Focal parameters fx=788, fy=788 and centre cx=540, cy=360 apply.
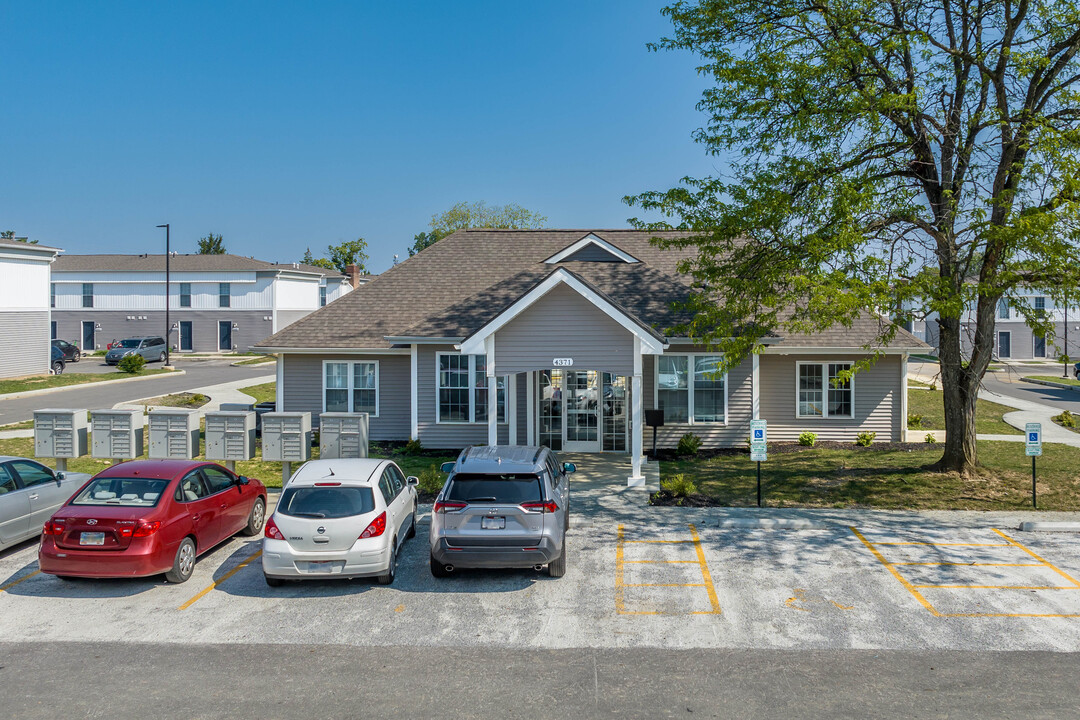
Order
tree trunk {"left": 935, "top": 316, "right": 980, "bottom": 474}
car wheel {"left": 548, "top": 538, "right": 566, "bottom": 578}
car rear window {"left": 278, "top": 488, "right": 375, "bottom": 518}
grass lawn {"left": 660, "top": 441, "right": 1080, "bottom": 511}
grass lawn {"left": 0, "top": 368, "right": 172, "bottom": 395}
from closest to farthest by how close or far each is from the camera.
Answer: car rear window {"left": 278, "top": 488, "right": 375, "bottom": 518}, car wheel {"left": 548, "top": 538, "right": 566, "bottom": 578}, grass lawn {"left": 660, "top": 441, "right": 1080, "bottom": 511}, tree trunk {"left": 935, "top": 316, "right": 980, "bottom": 474}, grass lawn {"left": 0, "top": 368, "right": 172, "bottom": 395}

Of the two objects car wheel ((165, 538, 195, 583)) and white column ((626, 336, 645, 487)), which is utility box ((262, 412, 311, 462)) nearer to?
car wheel ((165, 538, 195, 583))

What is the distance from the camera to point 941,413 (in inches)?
1132

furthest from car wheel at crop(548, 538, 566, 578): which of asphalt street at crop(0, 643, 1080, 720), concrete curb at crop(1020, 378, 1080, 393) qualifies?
concrete curb at crop(1020, 378, 1080, 393)

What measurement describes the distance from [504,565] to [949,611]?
5553mm

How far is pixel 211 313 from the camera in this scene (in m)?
61.5

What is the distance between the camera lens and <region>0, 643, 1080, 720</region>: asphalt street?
284 inches

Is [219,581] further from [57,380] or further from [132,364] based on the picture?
[132,364]

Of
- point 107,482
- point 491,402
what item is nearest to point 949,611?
point 491,402

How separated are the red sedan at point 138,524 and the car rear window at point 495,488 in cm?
376

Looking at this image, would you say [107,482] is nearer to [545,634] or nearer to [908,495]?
[545,634]

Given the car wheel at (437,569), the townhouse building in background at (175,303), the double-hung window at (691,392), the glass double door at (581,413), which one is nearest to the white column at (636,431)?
the glass double door at (581,413)

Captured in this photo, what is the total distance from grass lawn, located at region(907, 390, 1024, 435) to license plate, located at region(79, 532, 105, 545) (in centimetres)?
2205

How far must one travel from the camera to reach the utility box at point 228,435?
15.5 metres

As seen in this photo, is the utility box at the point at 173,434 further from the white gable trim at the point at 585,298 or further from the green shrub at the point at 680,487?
the green shrub at the point at 680,487
